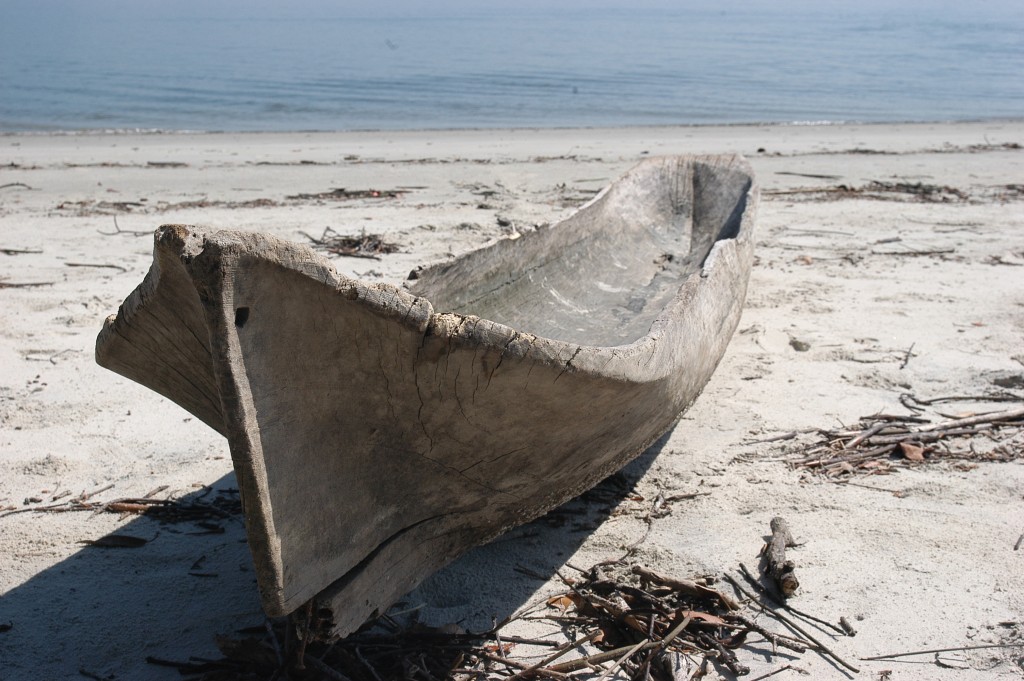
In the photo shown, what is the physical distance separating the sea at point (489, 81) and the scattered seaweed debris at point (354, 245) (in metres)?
9.56

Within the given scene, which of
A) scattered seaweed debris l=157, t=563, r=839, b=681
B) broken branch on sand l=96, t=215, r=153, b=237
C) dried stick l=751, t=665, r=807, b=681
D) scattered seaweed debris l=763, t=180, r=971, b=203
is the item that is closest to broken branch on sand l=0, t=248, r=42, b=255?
broken branch on sand l=96, t=215, r=153, b=237

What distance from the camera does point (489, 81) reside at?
22.1 meters

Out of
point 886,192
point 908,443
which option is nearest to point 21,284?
point 908,443

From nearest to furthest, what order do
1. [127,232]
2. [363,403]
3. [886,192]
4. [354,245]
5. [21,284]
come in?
[363,403], [21,284], [354,245], [127,232], [886,192]

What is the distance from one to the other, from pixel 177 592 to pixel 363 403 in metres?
0.98

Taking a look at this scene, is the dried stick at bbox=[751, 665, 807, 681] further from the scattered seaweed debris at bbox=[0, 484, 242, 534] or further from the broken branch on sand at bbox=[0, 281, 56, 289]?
the broken branch on sand at bbox=[0, 281, 56, 289]

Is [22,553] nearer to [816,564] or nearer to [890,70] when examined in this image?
[816,564]

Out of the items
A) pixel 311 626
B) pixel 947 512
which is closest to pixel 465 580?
pixel 311 626

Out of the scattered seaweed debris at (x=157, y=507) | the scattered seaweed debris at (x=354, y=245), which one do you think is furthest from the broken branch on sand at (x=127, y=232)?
the scattered seaweed debris at (x=157, y=507)

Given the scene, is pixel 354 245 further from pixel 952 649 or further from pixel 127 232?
pixel 952 649

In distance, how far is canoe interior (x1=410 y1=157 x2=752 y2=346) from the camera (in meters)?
3.60

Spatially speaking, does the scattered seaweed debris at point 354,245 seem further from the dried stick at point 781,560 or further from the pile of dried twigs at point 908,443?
the dried stick at point 781,560

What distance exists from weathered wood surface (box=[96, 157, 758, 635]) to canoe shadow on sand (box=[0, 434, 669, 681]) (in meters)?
0.19

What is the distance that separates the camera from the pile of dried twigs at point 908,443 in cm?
311
